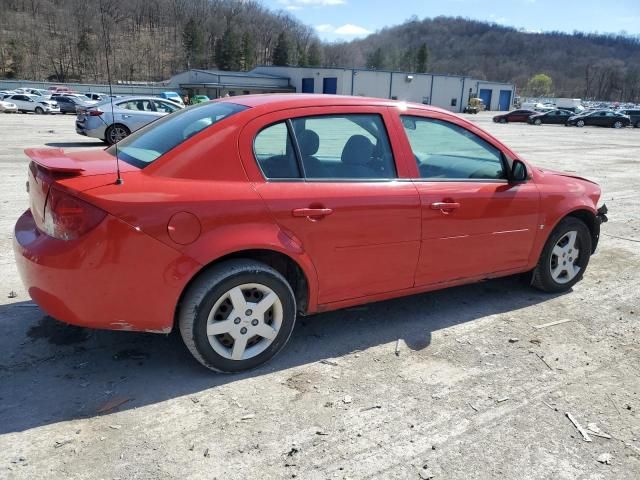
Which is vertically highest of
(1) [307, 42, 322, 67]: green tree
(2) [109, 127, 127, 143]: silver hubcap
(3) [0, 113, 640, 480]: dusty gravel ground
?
(1) [307, 42, 322, 67]: green tree

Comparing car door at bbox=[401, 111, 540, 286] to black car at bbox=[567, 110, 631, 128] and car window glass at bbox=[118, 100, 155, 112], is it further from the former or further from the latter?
black car at bbox=[567, 110, 631, 128]

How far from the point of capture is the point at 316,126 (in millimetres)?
3500

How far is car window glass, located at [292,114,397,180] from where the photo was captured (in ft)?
11.2

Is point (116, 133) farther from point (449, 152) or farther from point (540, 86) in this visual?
point (540, 86)

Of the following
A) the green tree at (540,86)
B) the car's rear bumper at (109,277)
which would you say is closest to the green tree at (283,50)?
the green tree at (540,86)

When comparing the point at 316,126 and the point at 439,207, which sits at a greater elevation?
the point at 316,126

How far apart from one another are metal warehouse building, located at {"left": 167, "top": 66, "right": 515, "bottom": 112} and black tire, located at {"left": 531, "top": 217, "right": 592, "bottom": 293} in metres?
67.6

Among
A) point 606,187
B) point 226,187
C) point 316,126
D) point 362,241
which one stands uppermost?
point 316,126

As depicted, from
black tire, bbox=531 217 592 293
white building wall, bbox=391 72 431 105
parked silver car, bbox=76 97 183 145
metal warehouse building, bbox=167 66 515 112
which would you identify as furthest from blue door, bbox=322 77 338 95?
black tire, bbox=531 217 592 293

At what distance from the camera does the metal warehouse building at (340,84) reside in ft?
233

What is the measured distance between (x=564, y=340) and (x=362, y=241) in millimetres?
1797

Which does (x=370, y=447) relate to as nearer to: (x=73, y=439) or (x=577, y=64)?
(x=73, y=439)

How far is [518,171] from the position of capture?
4199mm

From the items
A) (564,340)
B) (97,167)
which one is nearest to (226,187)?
(97,167)
